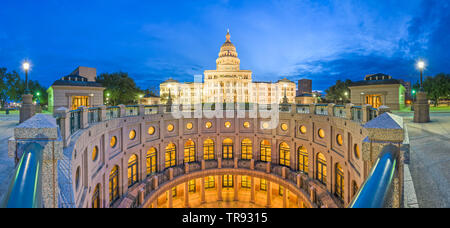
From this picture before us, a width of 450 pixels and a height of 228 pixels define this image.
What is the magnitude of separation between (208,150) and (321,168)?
45.1 ft

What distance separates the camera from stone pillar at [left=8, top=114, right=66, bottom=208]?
381 centimetres

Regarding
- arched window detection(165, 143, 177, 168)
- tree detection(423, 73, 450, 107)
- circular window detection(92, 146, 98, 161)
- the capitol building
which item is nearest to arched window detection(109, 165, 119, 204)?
circular window detection(92, 146, 98, 161)

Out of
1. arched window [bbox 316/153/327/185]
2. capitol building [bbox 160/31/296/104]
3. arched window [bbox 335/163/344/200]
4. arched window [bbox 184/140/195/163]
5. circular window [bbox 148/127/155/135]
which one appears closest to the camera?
arched window [bbox 335/163/344/200]

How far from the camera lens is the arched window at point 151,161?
22217 millimetres

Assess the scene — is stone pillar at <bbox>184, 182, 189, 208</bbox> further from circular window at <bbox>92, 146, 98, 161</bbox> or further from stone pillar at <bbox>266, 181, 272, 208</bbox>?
circular window at <bbox>92, 146, 98, 161</bbox>

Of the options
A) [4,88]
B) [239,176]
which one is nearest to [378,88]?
[239,176]

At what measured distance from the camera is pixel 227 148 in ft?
91.0

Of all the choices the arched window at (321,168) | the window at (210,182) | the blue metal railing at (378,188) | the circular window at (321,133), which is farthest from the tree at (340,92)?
the blue metal railing at (378,188)

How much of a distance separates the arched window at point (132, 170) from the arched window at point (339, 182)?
61.6 feet

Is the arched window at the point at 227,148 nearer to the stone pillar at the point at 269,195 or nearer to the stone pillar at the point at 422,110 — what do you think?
the stone pillar at the point at 269,195

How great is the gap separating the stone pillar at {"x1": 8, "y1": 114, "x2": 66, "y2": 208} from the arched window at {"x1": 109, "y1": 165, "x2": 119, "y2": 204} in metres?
13.9
